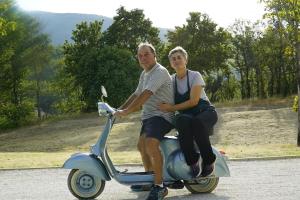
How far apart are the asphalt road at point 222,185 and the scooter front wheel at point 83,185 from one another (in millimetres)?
203

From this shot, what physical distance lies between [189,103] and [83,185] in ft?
5.61

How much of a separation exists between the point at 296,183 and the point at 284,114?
2225 centimetres

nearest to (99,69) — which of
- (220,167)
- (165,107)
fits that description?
(220,167)

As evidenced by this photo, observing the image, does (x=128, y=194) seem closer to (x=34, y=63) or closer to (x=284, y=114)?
(x=284, y=114)

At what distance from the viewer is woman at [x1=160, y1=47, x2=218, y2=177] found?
6633mm

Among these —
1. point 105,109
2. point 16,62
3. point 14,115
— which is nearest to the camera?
point 105,109

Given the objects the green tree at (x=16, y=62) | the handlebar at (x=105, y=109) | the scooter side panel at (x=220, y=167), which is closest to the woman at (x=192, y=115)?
the scooter side panel at (x=220, y=167)

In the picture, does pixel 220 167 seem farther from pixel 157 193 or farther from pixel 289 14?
pixel 289 14

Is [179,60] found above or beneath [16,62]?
above

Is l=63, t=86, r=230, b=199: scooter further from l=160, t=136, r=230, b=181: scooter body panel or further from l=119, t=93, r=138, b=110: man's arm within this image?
l=119, t=93, r=138, b=110: man's arm

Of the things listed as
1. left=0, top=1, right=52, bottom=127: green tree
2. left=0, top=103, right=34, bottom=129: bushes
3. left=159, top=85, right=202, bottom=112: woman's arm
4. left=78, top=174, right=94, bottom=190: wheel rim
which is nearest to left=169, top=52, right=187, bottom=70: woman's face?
left=159, top=85, right=202, bottom=112: woman's arm

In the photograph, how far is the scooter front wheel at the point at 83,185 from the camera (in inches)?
272

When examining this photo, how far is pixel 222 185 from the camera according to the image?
7852 millimetres

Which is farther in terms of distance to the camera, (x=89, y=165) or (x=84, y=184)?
(x=84, y=184)
